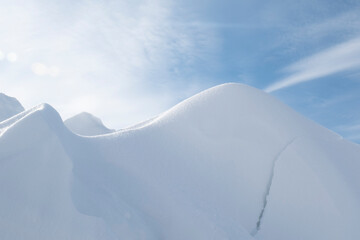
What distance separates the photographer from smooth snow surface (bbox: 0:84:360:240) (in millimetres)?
6289

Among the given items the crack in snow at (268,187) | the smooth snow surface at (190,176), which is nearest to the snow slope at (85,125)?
the smooth snow surface at (190,176)

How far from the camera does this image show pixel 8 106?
42.0 metres

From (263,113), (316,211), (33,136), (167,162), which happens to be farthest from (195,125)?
(33,136)

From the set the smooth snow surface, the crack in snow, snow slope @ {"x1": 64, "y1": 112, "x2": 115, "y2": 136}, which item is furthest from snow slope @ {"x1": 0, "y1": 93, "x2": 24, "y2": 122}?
the crack in snow

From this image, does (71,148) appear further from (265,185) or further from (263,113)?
(263,113)

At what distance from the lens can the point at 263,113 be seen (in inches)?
497

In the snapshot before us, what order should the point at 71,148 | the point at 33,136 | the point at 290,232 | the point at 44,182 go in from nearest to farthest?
1. the point at 44,182
2. the point at 33,136
3. the point at 71,148
4. the point at 290,232

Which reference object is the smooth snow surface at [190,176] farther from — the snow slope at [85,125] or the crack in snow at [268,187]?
the snow slope at [85,125]

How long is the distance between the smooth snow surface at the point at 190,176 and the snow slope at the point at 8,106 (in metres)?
35.0

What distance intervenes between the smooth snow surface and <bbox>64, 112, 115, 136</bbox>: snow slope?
523 inches

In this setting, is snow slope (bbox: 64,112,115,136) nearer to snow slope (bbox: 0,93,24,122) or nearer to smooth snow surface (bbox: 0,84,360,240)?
smooth snow surface (bbox: 0,84,360,240)

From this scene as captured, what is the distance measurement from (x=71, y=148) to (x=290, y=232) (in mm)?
7006

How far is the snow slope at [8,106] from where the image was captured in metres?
39.8

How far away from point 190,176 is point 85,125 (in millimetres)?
16511
